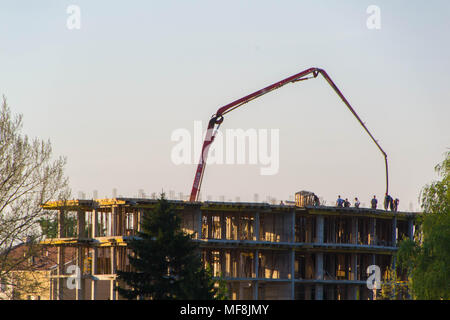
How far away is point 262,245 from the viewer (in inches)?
3280

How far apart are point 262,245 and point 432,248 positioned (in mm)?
32166

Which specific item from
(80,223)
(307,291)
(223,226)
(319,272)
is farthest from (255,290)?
(80,223)

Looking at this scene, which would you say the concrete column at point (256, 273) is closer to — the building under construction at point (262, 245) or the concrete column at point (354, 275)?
the building under construction at point (262, 245)

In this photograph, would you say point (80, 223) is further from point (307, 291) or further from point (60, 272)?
point (307, 291)

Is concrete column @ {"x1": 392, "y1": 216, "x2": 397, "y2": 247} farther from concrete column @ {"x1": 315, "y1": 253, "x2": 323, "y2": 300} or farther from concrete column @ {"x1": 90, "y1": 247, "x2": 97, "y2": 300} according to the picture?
concrete column @ {"x1": 90, "y1": 247, "x2": 97, "y2": 300}

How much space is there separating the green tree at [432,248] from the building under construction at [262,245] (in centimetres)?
2874

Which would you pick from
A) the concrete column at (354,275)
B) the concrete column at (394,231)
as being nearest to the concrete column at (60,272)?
the concrete column at (354,275)

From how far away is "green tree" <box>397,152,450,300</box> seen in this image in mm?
51122

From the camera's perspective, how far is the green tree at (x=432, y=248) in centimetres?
5112

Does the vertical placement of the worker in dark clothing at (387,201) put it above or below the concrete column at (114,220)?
above

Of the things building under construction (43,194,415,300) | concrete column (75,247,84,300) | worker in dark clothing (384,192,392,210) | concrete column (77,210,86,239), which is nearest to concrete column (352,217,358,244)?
building under construction (43,194,415,300)

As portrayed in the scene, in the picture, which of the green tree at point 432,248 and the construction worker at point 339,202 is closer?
the green tree at point 432,248
